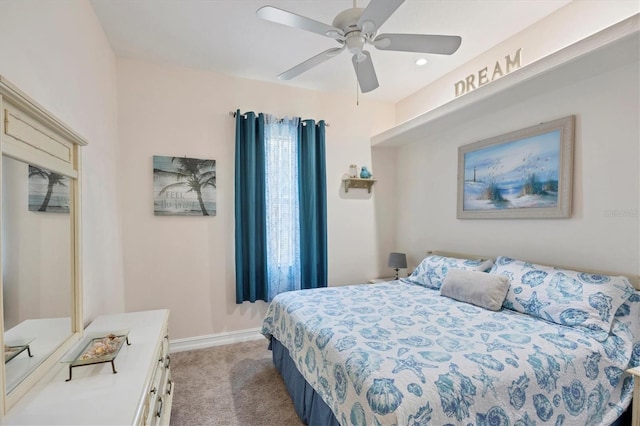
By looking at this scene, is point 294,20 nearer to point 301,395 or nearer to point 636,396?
point 301,395

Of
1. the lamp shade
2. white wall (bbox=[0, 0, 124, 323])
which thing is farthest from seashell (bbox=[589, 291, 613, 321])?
white wall (bbox=[0, 0, 124, 323])

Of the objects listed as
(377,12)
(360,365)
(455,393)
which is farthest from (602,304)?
(377,12)

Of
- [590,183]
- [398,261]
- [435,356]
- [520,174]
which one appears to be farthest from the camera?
[398,261]

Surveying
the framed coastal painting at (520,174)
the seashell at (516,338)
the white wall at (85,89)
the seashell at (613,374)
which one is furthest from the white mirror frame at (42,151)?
the framed coastal painting at (520,174)

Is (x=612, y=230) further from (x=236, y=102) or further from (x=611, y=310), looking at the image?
(x=236, y=102)

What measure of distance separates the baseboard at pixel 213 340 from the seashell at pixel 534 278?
2630 millimetres

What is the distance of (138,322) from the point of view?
1.83 meters

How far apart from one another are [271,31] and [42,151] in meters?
1.91

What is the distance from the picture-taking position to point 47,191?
4.17ft

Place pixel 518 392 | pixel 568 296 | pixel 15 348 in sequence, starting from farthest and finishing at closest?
pixel 568 296 → pixel 518 392 → pixel 15 348

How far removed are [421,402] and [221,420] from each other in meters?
1.47

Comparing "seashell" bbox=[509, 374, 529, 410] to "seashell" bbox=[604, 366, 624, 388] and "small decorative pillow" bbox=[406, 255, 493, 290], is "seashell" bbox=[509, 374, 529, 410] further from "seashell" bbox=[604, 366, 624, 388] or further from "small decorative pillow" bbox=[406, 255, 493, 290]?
"small decorative pillow" bbox=[406, 255, 493, 290]

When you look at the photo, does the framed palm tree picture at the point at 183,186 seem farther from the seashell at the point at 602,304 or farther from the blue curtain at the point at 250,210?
the seashell at the point at 602,304

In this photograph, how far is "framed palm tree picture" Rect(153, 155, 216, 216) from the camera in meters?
2.99
